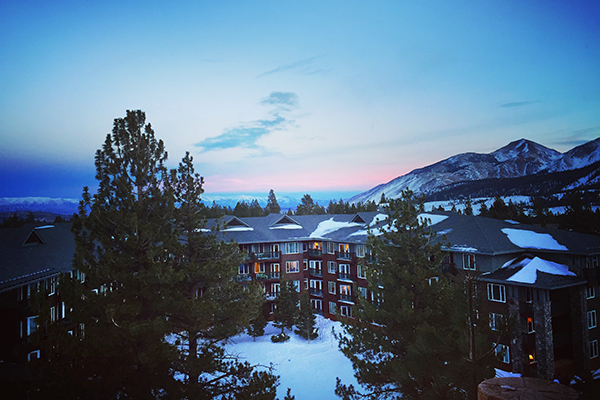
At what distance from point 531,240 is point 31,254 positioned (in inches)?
1411

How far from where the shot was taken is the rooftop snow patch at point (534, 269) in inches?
948

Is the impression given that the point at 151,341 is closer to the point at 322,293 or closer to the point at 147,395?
the point at 147,395

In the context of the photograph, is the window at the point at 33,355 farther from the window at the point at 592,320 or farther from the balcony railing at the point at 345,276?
the window at the point at 592,320

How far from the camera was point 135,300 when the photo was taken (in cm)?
1295

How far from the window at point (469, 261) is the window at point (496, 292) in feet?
6.05

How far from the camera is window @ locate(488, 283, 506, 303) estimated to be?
2589cm

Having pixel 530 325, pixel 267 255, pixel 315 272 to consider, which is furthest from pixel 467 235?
pixel 267 255

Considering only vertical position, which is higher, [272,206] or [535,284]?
[272,206]

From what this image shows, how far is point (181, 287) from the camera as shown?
14.9 meters

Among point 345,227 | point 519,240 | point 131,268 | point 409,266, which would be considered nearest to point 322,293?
point 345,227

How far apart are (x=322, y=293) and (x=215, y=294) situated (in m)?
30.5

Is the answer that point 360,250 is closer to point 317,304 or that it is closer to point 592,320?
point 317,304

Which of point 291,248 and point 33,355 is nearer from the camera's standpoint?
point 33,355

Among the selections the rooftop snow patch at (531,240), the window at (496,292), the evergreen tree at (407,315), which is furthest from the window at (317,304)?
the evergreen tree at (407,315)
